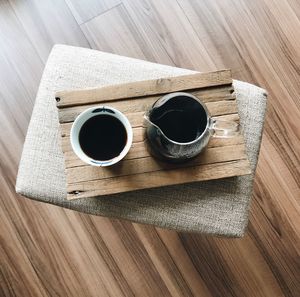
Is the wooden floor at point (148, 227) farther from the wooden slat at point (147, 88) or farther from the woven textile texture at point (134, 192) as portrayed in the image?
the wooden slat at point (147, 88)

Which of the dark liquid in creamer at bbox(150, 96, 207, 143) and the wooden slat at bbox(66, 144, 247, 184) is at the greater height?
the dark liquid in creamer at bbox(150, 96, 207, 143)

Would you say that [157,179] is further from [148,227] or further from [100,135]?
[148,227]

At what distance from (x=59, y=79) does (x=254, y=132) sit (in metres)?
0.37

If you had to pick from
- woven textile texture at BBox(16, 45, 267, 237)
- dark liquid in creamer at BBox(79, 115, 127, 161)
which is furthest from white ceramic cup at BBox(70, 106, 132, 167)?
woven textile texture at BBox(16, 45, 267, 237)

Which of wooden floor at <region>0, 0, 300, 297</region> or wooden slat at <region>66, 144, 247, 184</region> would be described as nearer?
A: wooden slat at <region>66, 144, 247, 184</region>

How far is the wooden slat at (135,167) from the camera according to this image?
2.35 feet

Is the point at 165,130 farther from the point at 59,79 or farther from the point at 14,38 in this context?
the point at 14,38

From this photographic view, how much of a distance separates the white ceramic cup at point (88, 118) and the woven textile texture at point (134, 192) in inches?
5.0

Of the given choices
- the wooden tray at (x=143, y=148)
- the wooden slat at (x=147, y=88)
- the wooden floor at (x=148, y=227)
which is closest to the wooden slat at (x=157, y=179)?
the wooden tray at (x=143, y=148)

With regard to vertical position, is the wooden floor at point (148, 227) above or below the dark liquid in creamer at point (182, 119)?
below

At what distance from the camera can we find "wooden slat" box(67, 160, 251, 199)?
716mm

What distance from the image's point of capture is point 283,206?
3.95 feet

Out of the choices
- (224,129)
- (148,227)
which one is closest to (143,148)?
(224,129)

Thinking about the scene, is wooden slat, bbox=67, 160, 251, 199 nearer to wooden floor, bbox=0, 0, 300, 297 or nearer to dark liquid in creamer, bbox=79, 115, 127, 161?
dark liquid in creamer, bbox=79, 115, 127, 161
